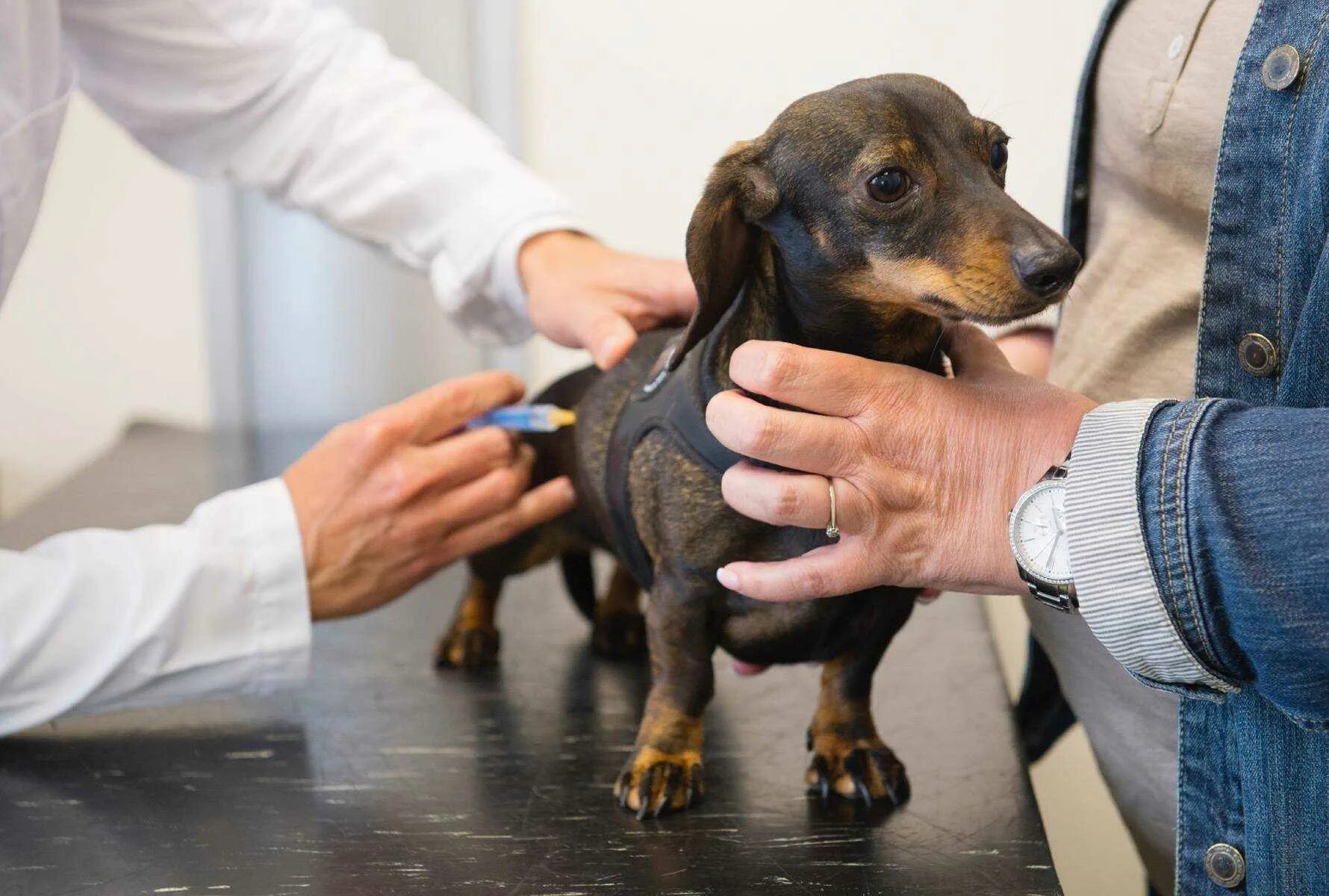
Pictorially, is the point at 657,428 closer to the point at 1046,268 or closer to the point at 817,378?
the point at 817,378

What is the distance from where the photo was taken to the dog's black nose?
796 mm

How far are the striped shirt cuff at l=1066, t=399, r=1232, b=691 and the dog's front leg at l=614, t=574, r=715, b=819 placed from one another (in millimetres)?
334

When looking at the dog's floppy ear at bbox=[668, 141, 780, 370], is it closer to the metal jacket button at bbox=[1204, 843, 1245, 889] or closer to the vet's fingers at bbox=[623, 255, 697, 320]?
the vet's fingers at bbox=[623, 255, 697, 320]

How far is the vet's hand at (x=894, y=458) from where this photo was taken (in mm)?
837

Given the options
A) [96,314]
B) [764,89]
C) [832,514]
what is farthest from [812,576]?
[96,314]

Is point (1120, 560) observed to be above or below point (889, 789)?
above

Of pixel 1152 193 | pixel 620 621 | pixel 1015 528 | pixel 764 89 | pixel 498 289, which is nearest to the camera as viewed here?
pixel 1015 528

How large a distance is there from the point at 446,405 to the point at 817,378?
0.54 m

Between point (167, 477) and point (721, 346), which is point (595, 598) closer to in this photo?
point (721, 346)

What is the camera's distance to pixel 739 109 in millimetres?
2229

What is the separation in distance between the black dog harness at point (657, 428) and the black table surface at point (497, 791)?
17 cm

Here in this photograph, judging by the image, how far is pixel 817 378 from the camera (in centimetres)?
85

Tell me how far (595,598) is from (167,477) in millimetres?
814

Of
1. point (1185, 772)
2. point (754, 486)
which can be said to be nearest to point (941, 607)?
point (1185, 772)
